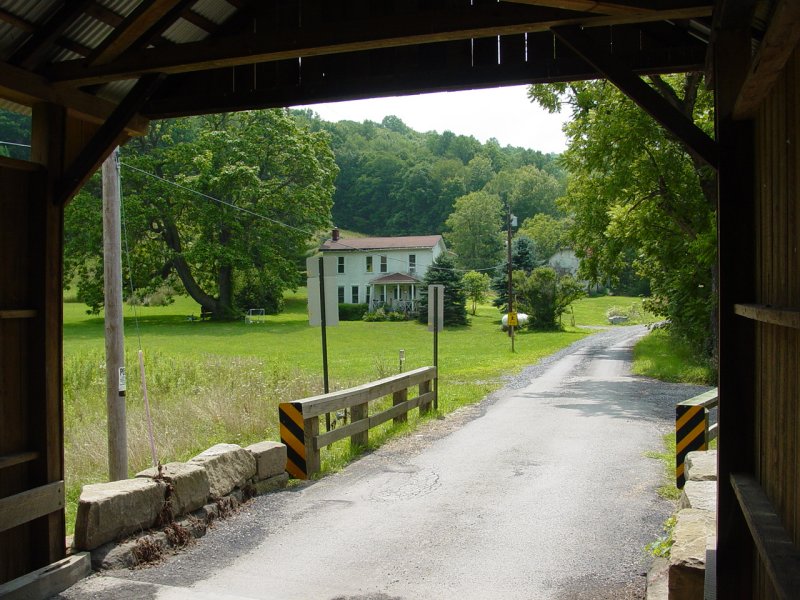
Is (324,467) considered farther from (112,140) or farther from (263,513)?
(112,140)

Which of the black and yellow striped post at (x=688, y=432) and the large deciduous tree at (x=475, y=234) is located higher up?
the large deciduous tree at (x=475, y=234)

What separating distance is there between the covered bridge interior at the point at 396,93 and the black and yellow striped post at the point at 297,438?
3562 millimetres

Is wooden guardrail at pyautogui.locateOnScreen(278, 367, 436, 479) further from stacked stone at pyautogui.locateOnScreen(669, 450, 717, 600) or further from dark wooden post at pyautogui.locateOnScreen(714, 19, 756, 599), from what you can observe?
dark wooden post at pyautogui.locateOnScreen(714, 19, 756, 599)

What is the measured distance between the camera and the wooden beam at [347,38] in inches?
205

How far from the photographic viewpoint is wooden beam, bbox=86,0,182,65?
582 cm

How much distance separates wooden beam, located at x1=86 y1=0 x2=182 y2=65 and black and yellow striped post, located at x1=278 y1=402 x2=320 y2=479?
15.4 feet

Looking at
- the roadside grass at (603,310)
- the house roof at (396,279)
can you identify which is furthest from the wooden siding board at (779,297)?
the house roof at (396,279)

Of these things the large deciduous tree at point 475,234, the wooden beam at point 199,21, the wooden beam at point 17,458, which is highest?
the large deciduous tree at point 475,234

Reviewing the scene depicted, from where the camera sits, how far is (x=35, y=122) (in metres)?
6.11

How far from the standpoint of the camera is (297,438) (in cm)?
941

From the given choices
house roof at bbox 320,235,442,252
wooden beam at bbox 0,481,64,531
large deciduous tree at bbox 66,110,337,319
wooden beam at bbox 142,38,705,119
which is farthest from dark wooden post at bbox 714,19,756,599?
house roof at bbox 320,235,442,252

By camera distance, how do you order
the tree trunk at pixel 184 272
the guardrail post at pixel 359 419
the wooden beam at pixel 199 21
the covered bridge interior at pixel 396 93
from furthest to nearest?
the tree trunk at pixel 184 272 < the guardrail post at pixel 359 419 < the wooden beam at pixel 199 21 < the covered bridge interior at pixel 396 93

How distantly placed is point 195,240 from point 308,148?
33.6ft

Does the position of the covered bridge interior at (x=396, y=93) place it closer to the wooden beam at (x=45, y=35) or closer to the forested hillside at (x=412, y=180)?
the wooden beam at (x=45, y=35)
